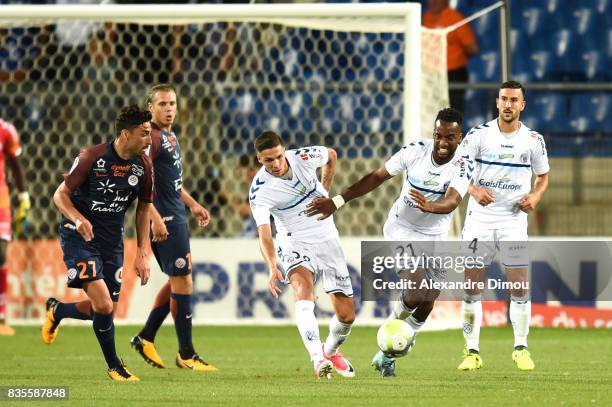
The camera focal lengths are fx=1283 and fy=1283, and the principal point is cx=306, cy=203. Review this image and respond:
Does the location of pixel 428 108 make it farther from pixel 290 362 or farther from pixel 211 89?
pixel 290 362

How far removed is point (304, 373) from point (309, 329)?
513 mm

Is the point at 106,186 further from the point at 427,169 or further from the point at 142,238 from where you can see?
the point at 427,169

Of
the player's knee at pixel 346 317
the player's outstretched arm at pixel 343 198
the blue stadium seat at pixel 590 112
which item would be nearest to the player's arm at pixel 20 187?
the player's outstretched arm at pixel 343 198

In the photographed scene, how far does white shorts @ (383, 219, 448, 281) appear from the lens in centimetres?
848

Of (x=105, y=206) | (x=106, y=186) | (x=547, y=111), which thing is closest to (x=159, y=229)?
(x=105, y=206)

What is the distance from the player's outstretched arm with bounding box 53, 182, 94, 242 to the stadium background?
5.48 m

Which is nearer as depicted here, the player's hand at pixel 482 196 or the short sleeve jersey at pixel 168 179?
the player's hand at pixel 482 196

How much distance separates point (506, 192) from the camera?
28.5ft

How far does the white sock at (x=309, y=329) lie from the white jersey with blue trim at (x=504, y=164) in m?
1.65

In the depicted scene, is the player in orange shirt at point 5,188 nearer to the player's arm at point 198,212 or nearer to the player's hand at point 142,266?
the player's arm at point 198,212

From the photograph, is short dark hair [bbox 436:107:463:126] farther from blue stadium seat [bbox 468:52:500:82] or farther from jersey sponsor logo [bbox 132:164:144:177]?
blue stadium seat [bbox 468:52:500:82]

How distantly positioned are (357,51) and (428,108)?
2339 mm

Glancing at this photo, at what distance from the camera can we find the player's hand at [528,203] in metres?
8.49

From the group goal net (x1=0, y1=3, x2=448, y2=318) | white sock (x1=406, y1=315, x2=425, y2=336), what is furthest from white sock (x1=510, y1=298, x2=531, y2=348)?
goal net (x1=0, y1=3, x2=448, y2=318)
